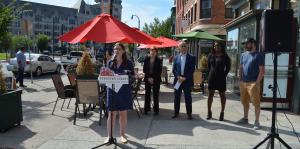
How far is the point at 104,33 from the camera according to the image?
6992 mm

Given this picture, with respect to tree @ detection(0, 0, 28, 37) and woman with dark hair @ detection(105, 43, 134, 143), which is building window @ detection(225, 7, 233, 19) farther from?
woman with dark hair @ detection(105, 43, 134, 143)

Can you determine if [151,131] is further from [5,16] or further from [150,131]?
[5,16]

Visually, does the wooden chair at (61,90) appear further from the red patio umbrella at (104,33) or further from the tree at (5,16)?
the tree at (5,16)

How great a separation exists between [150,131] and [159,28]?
61265mm

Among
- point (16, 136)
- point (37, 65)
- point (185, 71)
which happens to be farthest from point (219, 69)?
point (37, 65)

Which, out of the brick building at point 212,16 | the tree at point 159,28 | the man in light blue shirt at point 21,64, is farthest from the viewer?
the tree at point 159,28

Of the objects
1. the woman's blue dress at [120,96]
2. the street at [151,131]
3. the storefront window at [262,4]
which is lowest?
the street at [151,131]

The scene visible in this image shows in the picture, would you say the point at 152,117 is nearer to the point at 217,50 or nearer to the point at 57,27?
the point at 217,50

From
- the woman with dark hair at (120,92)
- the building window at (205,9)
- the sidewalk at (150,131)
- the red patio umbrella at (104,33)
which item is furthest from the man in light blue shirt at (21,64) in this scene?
the building window at (205,9)

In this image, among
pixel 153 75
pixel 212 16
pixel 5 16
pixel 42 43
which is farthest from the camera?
pixel 42 43

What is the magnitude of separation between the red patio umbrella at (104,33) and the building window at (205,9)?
26185mm

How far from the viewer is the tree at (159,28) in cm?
6600

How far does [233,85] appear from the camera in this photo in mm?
14094

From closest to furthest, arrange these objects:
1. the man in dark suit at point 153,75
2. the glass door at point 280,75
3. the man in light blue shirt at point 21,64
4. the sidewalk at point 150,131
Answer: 1. the sidewalk at point 150,131
2. the man in dark suit at point 153,75
3. the glass door at point 280,75
4. the man in light blue shirt at point 21,64
